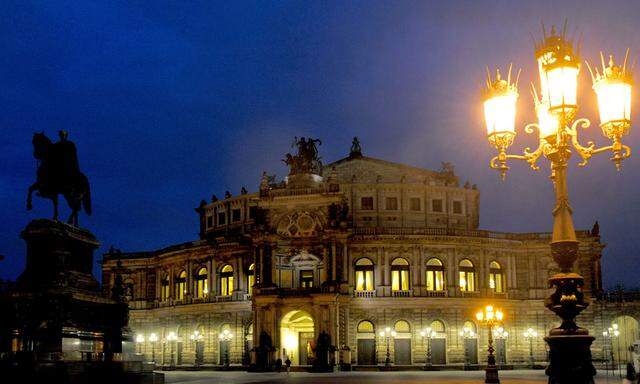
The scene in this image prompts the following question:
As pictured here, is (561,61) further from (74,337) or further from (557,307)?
(74,337)

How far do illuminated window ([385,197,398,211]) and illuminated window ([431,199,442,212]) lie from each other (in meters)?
3.91

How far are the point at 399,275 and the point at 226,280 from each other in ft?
55.8

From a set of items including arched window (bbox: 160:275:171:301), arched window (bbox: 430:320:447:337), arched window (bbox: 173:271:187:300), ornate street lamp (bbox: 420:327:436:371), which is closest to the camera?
ornate street lamp (bbox: 420:327:436:371)

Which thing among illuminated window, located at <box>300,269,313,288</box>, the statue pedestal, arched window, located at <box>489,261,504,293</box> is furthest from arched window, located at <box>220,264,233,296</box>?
the statue pedestal

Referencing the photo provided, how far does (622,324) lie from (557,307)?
68.9m

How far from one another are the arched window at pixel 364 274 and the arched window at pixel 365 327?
310 cm

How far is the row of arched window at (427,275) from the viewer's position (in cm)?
6950

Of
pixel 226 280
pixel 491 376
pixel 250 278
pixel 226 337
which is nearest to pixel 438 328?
pixel 250 278

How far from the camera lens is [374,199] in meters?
77.1

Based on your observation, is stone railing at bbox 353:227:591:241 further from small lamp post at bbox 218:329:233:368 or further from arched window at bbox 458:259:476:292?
small lamp post at bbox 218:329:233:368

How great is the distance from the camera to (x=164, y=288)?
81.8 meters

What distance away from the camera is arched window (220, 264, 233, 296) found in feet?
243

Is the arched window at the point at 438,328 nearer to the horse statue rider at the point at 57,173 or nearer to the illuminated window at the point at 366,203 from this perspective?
the illuminated window at the point at 366,203

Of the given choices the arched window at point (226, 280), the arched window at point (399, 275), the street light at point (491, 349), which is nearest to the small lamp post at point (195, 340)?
the arched window at point (226, 280)
